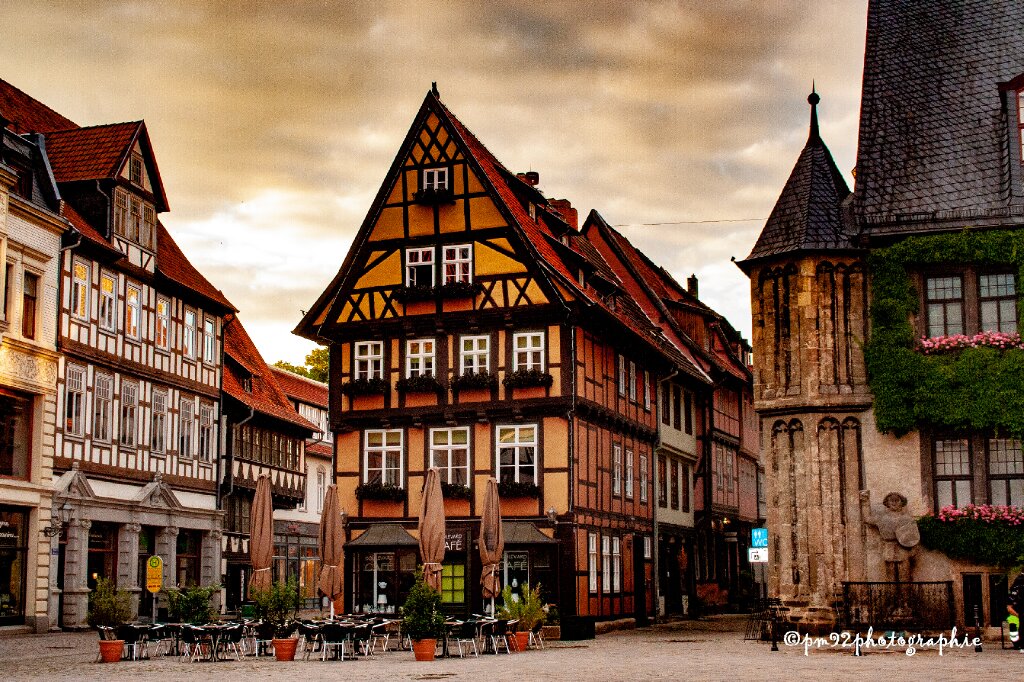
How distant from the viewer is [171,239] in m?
44.4

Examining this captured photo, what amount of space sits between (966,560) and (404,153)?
18751mm

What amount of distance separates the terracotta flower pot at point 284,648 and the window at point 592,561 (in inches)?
504

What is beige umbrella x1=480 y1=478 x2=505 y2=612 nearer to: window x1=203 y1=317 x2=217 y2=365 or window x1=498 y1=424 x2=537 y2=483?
window x1=498 y1=424 x2=537 y2=483

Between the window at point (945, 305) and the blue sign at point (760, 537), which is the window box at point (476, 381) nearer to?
the blue sign at point (760, 537)

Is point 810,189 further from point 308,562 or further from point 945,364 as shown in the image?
point 308,562

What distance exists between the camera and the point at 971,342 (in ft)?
91.1

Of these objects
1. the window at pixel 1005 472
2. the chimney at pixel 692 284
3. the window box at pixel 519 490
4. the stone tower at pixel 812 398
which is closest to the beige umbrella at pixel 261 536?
the window box at pixel 519 490

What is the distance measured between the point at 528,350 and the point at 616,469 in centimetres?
538

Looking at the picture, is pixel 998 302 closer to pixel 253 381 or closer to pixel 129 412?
pixel 129 412

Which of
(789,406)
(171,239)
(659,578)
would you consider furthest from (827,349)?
(171,239)

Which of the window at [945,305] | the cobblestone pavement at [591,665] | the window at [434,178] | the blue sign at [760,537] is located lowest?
the cobblestone pavement at [591,665]

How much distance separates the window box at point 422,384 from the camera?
121ft

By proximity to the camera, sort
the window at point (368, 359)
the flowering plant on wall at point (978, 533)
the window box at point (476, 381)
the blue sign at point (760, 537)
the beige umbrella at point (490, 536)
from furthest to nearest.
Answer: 1. the window at point (368, 359)
2. the window box at point (476, 381)
3. the blue sign at point (760, 537)
4. the beige umbrella at point (490, 536)
5. the flowering plant on wall at point (978, 533)

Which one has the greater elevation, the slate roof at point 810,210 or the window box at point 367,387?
the slate roof at point 810,210
